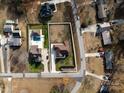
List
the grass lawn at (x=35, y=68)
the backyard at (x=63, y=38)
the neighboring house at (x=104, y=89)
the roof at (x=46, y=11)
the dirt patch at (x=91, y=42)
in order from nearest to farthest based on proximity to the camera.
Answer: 1. the neighboring house at (x=104, y=89)
2. the grass lawn at (x=35, y=68)
3. the backyard at (x=63, y=38)
4. the roof at (x=46, y=11)
5. the dirt patch at (x=91, y=42)

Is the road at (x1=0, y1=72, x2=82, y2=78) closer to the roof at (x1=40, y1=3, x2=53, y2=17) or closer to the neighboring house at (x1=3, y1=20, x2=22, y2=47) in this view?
the neighboring house at (x1=3, y1=20, x2=22, y2=47)

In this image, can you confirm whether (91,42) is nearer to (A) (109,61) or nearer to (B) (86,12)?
(A) (109,61)

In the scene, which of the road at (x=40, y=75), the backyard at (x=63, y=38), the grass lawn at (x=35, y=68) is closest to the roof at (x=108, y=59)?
the road at (x=40, y=75)

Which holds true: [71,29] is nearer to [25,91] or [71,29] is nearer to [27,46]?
[27,46]

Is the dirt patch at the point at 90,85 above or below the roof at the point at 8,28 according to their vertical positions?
below

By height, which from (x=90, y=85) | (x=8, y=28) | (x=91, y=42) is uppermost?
(x=8, y=28)

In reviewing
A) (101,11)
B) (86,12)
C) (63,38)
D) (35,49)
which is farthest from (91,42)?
(35,49)

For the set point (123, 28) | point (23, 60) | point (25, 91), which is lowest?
point (25, 91)

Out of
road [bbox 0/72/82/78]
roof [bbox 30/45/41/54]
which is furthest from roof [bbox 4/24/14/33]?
road [bbox 0/72/82/78]

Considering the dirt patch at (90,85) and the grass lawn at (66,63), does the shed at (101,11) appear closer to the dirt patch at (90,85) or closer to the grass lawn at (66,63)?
the grass lawn at (66,63)

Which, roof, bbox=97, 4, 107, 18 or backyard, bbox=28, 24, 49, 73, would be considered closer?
backyard, bbox=28, 24, 49, 73

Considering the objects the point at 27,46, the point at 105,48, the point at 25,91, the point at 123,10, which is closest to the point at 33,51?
the point at 27,46
